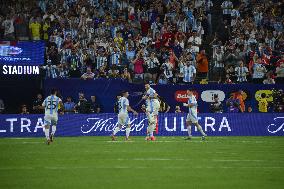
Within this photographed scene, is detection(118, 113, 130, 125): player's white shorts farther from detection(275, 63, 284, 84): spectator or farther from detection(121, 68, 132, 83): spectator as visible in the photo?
detection(275, 63, 284, 84): spectator

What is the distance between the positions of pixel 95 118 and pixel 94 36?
4.55 m

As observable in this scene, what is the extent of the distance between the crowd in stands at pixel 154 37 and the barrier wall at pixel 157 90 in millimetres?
459

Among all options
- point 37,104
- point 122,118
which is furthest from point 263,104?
point 37,104

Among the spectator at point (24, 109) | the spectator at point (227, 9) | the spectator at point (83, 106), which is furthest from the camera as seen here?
the spectator at point (227, 9)

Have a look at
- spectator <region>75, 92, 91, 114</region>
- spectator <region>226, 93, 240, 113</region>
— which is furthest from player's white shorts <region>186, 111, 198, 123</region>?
spectator <region>75, 92, 91, 114</region>

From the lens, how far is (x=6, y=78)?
1190 inches

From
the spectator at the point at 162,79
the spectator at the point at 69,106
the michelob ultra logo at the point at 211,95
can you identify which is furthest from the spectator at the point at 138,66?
the spectator at the point at 69,106

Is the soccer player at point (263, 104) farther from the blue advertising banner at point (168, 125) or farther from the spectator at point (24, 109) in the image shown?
the spectator at point (24, 109)

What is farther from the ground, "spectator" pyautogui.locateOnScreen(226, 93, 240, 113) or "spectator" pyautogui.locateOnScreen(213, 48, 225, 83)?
"spectator" pyautogui.locateOnScreen(213, 48, 225, 83)

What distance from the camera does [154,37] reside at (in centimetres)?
3475

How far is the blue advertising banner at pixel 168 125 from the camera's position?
103 ft

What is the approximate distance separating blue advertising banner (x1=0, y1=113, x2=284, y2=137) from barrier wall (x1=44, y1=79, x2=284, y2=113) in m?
0.86

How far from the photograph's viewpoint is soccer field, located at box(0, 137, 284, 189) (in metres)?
14.3

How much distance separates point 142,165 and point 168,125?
14.3 m
